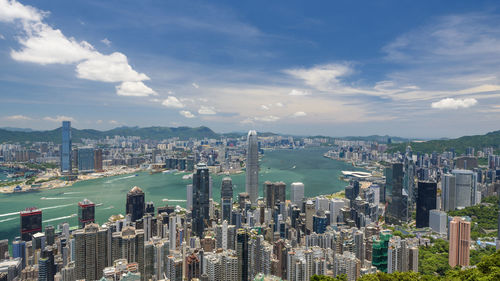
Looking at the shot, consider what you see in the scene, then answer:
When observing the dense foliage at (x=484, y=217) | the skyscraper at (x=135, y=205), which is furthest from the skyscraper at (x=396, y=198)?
the skyscraper at (x=135, y=205)

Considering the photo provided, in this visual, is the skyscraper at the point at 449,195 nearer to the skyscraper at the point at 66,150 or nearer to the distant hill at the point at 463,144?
the distant hill at the point at 463,144

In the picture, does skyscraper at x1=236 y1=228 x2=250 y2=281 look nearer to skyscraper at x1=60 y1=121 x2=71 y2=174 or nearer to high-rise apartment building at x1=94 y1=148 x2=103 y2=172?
skyscraper at x1=60 y1=121 x2=71 y2=174

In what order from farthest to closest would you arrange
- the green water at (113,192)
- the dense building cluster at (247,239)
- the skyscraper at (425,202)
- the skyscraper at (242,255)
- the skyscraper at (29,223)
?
the skyscraper at (425,202), the green water at (113,192), the skyscraper at (29,223), the skyscraper at (242,255), the dense building cluster at (247,239)

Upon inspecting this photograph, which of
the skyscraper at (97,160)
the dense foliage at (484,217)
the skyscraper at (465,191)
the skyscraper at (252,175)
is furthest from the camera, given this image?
the skyscraper at (97,160)

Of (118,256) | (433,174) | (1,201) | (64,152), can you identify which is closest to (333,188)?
(433,174)

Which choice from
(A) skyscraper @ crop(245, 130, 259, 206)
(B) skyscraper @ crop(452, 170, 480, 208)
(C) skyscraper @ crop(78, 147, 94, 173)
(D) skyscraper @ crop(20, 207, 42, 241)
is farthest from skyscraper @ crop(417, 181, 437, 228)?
(C) skyscraper @ crop(78, 147, 94, 173)

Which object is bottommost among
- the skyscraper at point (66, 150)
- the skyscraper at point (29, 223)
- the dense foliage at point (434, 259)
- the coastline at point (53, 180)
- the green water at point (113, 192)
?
the dense foliage at point (434, 259)

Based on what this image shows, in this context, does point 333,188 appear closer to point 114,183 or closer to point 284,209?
point 284,209
